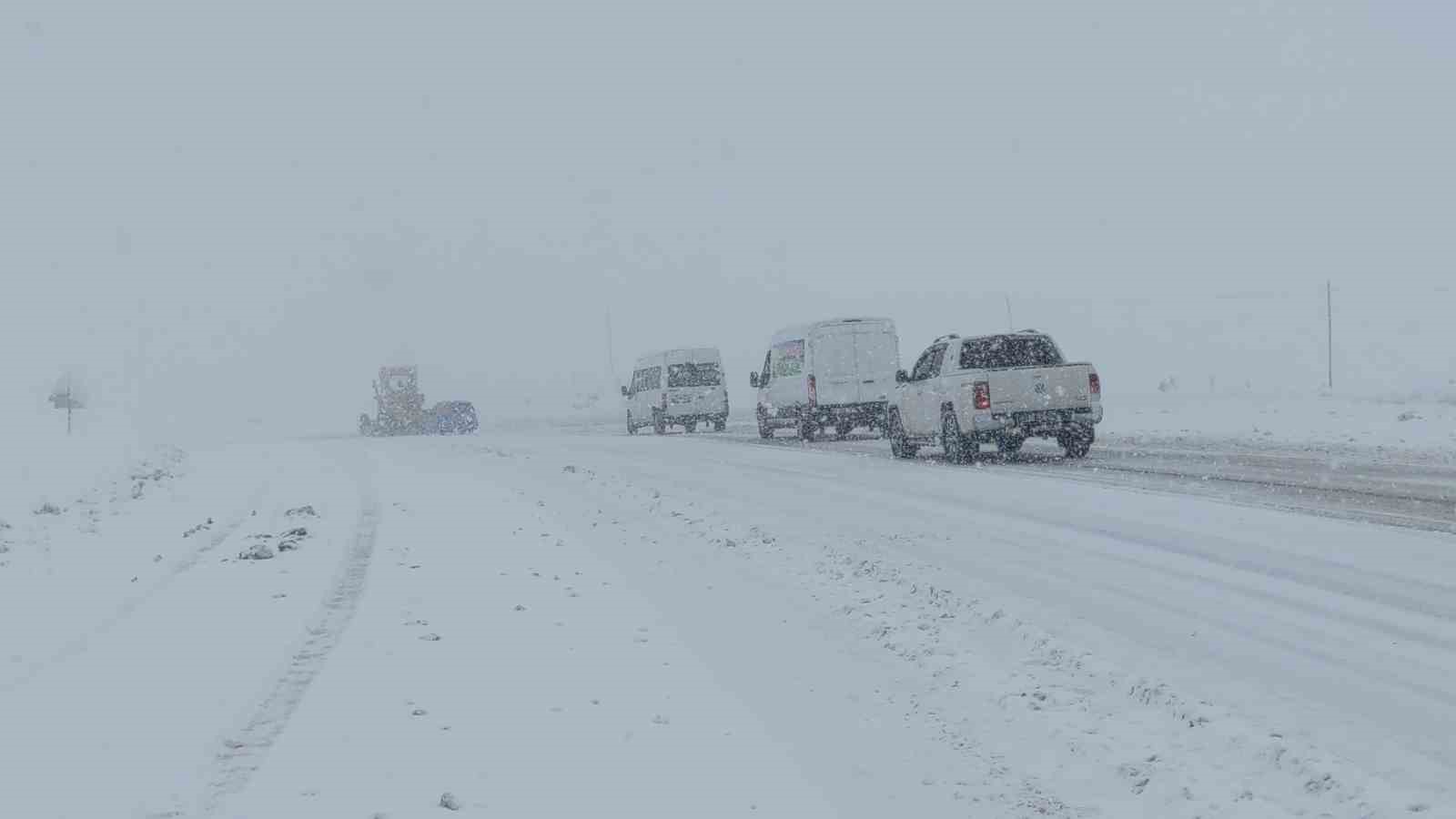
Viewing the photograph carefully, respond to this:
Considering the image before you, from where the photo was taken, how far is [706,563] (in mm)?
10750

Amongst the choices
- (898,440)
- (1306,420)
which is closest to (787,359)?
(898,440)

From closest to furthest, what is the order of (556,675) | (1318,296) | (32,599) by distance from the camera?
(556,675) < (32,599) < (1318,296)

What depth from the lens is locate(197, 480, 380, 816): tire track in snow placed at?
16.6 ft

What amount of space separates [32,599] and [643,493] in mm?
7980

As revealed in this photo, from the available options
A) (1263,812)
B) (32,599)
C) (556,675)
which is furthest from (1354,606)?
(32,599)

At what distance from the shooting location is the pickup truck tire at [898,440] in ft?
69.2

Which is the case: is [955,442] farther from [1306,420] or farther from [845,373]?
[1306,420]

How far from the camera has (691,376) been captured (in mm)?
35500

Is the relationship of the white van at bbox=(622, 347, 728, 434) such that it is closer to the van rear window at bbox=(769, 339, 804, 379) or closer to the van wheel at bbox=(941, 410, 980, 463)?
the van rear window at bbox=(769, 339, 804, 379)

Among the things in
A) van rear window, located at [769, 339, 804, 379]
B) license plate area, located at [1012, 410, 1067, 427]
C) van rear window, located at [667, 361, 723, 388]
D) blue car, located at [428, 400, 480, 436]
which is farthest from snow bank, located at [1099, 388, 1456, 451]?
blue car, located at [428, 400, 480, 436]

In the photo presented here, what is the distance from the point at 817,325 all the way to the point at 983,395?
9.42 m

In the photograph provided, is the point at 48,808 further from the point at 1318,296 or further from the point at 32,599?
the point at 1318,296

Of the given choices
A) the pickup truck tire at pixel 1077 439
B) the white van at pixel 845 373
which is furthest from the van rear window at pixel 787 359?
the pickup truck tire at pixel 1077 439

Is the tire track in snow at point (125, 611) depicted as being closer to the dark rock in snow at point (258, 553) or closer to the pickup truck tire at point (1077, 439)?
the dark rock in snow at point (258, 553)
